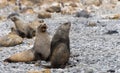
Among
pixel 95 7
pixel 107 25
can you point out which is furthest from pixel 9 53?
pixel 95 7

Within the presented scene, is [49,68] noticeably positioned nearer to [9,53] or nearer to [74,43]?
[9,53]

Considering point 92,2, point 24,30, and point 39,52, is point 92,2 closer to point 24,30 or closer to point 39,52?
point 24,30

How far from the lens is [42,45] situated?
13.9 m

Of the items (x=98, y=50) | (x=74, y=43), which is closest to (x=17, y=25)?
(x=74, y=43)

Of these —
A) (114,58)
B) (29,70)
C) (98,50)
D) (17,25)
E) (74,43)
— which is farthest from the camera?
(17,25)

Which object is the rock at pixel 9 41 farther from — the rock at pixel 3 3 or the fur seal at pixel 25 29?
the rock at pixel 3 3

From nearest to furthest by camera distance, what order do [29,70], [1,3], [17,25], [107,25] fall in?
[29,70]
[17,25]
[107,25]
[1,3]

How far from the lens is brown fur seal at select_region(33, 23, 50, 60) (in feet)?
45.3

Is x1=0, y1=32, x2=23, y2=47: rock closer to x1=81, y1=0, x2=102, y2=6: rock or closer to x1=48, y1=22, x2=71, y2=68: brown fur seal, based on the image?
x1=48, y1=22, x2=71, y2=68: brown fur seal

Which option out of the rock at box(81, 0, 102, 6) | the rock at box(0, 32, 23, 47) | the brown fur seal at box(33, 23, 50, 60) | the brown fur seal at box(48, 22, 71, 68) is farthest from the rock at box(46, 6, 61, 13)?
the brown fur seal at box(48, 22, 71, 68)

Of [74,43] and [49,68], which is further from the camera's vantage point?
[74,43]

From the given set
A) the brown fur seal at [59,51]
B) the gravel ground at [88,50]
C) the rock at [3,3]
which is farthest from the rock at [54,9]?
the brown fur seal at [59,51]

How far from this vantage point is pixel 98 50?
48.8ft

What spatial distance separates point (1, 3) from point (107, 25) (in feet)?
61.9
